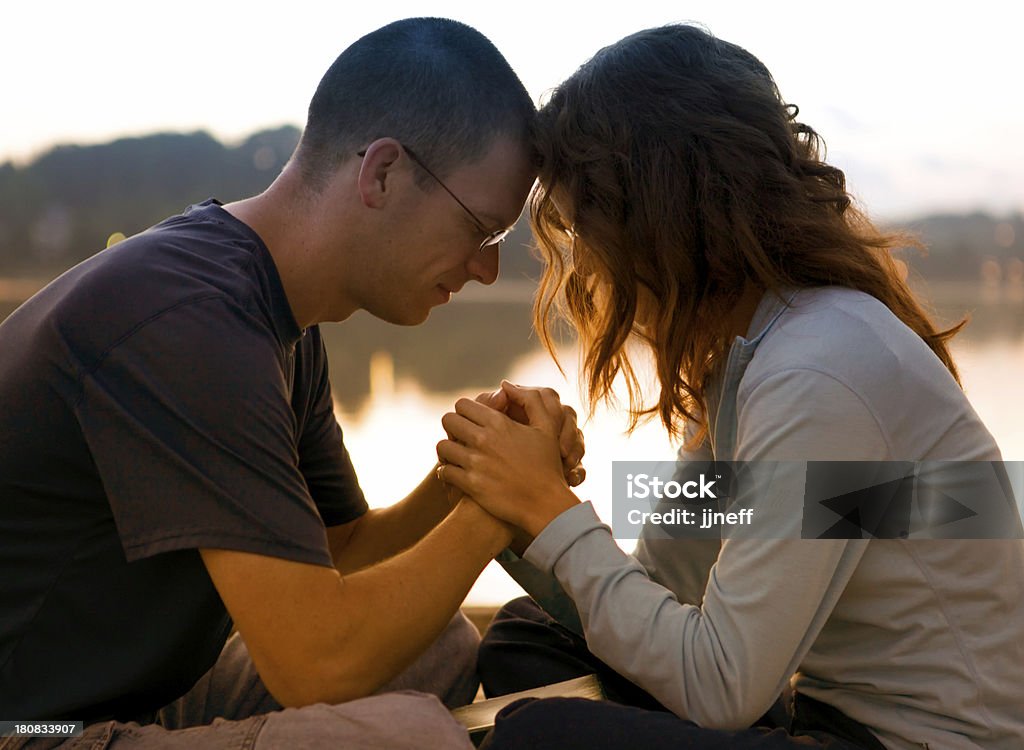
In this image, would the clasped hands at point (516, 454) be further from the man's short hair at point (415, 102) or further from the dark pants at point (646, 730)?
the man's short hair at point (415, 102)

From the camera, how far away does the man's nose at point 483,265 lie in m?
1.37

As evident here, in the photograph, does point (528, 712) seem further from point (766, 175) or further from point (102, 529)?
point (766, 175)

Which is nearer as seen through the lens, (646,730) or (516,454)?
(646,730)

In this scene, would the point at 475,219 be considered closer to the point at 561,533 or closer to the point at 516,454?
the point at 516,454

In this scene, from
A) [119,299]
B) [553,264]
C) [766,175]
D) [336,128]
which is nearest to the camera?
[119,299]

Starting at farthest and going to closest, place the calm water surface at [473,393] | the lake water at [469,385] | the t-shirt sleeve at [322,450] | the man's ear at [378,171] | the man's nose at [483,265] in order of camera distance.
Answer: the lake water at [469,385] → the calm water surface at [473,393] → the t-shirt sleeve at [322,450] → the man's nose at [483,265] → the man's ear at [378,171]

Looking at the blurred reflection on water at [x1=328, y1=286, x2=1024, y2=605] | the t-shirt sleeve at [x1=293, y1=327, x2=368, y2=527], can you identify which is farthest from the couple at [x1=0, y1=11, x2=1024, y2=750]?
the blurred reflection on water at [x1=328, y1=286, x2=1024, y2=605]

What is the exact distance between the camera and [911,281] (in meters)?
1.50

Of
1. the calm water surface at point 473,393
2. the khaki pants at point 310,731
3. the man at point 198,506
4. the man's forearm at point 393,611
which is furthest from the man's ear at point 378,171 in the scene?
the calm water surface at point 473,393

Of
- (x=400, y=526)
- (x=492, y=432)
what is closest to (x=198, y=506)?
(x=492, y=432)

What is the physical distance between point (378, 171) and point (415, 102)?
0.10 metres

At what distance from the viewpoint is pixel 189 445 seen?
0.98m

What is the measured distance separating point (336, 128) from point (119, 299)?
40 cm

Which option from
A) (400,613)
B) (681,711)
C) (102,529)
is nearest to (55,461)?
(102,529)
